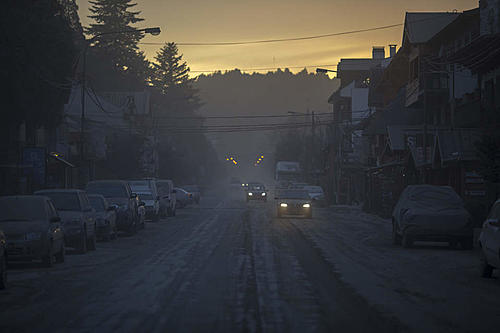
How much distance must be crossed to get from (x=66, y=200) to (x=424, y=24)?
31.5m

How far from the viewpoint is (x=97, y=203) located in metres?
26.0

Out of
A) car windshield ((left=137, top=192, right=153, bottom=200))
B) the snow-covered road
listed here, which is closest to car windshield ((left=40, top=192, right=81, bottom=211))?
the snow-covered road

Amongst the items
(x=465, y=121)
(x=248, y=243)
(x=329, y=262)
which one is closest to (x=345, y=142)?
(x=465, y=121)

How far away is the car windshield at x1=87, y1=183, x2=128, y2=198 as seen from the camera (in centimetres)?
3011

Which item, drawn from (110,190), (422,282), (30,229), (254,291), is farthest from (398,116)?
(254,291)

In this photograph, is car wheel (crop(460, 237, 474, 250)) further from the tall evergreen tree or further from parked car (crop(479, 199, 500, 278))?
the tall evergreen tree

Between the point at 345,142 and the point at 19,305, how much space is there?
6263 cm

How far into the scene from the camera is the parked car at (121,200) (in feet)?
95.9

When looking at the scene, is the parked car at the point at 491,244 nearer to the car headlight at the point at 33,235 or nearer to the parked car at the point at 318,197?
the car headlight at the point at 33,235

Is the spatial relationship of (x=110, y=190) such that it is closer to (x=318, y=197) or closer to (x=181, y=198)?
(x=181, y=198)

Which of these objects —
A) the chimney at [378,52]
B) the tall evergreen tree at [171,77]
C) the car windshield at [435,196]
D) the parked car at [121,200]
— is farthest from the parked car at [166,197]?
the tall evergreen tree at [171,77]

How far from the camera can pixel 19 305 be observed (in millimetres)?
11758

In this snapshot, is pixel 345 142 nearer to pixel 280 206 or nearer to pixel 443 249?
pixel 280 206

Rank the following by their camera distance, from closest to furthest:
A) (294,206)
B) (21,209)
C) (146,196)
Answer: (21,209) → (146,196) → (294,206)
